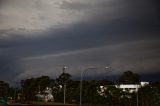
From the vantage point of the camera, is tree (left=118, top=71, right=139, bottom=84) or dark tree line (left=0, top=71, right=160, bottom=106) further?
tree (left=118, top=71, right=139, bottom=84)

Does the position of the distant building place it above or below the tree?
below

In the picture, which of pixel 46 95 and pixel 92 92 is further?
pixel 46 95

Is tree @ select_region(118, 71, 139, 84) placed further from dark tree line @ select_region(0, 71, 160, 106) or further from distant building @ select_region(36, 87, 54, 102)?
distant building @ select_region(36, 87, 54, 102)

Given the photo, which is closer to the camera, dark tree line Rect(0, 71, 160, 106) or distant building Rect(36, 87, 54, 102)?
dark tree line Rect(0, 71, 160, 106)

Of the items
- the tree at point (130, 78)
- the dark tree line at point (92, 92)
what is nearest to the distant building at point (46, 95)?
the dark tree line at point (92, 92)

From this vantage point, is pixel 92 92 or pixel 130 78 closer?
pixel 92 92

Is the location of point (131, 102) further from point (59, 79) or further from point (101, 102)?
point (59, 79)

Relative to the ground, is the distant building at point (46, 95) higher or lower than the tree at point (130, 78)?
lower

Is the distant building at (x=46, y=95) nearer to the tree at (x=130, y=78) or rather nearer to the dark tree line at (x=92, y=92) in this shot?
the dark tree line at (x=92, y=92)

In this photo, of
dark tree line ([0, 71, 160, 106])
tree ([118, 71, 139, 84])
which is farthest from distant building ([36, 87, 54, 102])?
tree ([118, 71, 139, 84])

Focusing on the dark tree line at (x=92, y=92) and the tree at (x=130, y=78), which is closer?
the dark tree line at (x=92, y=92)

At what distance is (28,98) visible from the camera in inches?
4673

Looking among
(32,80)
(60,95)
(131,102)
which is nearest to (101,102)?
(131,102)

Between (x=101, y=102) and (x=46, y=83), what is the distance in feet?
105
